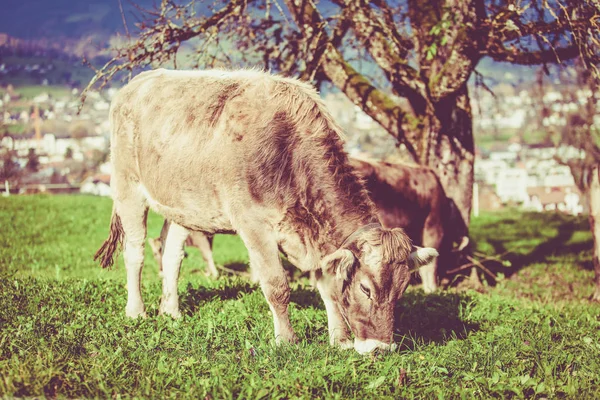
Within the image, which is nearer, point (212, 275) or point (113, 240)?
point (113, 240)

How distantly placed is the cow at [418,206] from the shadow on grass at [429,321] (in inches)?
84.0

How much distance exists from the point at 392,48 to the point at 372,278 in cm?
608

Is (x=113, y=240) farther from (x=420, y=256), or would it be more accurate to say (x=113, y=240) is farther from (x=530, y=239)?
(x=530, y=239)

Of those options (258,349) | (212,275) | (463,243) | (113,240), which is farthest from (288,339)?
(463,243)

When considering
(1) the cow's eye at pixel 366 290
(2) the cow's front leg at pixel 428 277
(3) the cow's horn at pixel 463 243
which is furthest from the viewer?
(3) the cow's horn at pixel 463 243

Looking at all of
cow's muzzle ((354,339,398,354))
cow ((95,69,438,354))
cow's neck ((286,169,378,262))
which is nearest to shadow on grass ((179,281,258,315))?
cow ((95,69,438,354))

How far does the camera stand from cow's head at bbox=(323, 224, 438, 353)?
16.7ft

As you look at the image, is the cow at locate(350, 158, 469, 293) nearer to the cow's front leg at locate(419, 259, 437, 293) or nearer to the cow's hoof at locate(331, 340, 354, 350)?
the cow's front leg at locate(419, 259, 437, 293)

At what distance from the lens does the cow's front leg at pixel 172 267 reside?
6.63 m

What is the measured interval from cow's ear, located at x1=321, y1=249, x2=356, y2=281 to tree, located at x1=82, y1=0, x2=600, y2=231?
4.66 m

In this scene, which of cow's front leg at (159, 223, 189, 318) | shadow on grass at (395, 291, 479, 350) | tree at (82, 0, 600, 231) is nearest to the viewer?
shadow on grass at (395, 291, 479, 350)

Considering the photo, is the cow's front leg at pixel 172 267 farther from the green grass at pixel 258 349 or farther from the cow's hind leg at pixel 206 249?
the cow's hind leg at pixel 206 249

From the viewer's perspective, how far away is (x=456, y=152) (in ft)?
34.3

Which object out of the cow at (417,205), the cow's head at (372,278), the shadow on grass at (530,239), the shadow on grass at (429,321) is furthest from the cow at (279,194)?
the shadow on grass at (530,239)
